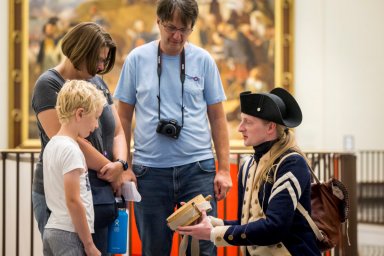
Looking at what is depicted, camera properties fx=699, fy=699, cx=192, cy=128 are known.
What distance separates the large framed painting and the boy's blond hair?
23.1 feet

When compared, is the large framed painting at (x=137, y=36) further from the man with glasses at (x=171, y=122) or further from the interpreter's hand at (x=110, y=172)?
the interpreter's hand at (x=110, y=172)

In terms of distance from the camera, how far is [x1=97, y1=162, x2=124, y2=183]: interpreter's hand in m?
3.54

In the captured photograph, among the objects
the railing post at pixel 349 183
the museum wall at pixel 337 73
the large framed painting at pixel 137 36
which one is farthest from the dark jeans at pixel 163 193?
the museum wall at pixel 337 73

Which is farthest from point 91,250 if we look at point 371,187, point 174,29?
point 371,187

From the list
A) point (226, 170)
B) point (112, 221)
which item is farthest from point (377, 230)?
point (112, 221)

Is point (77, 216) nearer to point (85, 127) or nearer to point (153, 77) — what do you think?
point (85, 127)

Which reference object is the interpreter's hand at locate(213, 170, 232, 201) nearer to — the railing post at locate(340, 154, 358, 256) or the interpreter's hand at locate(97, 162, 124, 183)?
the interpreter's hand at locate(97, 162, 124, 183)

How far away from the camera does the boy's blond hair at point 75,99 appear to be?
3.28 m

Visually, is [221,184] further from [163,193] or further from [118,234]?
[118,234]

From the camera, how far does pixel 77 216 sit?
126 inches

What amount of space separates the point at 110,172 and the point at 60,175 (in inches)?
14.1

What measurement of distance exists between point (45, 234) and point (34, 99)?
2.27 ft

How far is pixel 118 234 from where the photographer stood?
359 cm

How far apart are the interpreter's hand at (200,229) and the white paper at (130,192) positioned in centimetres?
43
